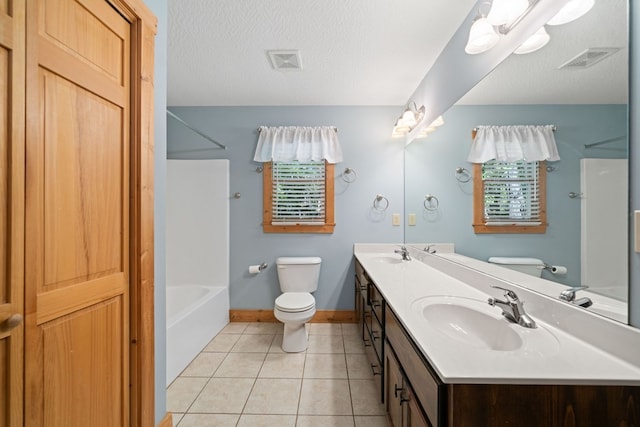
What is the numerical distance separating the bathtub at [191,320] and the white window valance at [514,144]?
235 cm

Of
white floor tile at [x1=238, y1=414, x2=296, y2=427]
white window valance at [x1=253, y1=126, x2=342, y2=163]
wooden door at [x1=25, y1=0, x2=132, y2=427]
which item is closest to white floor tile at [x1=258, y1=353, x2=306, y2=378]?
white floor tile at [x1=238, y1=414, x2=296, y2=427]

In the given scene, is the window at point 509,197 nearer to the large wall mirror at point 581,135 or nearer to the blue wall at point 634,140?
the large wall mirror at point 581,135

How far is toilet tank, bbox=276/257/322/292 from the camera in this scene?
2.69 m

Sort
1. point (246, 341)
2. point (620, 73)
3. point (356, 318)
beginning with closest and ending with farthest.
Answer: point (620, 73), point (246, 341), point (356, 318)

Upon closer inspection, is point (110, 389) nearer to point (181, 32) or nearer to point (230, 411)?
point (230, 411)

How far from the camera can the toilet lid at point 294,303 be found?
7.08 feet

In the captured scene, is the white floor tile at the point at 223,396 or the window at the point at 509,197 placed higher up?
the window at the point at 509,197

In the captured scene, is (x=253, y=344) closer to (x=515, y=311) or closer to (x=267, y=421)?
(x=267, y=421)

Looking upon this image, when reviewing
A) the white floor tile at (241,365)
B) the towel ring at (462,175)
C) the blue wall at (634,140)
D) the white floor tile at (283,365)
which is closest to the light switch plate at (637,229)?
the blue wall at (634,140)

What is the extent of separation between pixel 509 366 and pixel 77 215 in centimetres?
145

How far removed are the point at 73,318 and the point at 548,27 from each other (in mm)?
2103

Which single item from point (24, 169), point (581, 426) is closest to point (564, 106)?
point (581, 426)

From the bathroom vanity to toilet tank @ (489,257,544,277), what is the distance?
9 centimetres

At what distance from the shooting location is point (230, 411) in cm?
160
